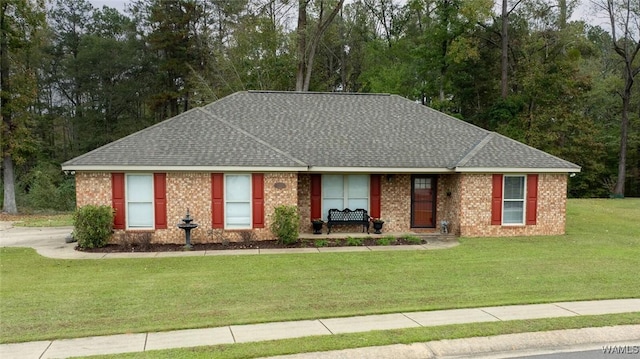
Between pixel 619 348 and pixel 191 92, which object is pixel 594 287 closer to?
pixel 619 348

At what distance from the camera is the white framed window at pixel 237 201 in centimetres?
1452

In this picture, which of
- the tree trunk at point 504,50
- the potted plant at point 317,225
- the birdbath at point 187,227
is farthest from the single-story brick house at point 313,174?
the tree trunk at point 504,50

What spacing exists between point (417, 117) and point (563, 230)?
24.2 ft

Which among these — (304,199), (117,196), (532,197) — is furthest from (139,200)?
(532,197)

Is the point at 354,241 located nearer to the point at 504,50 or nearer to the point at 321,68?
the point at 504,50

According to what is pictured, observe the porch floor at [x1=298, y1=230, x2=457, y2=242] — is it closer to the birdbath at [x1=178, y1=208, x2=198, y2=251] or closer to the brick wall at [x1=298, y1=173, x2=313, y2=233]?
the brick wall at [x1=298, y1=173, x2=313, y2=233]

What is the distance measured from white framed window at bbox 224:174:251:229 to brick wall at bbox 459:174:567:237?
7.34m

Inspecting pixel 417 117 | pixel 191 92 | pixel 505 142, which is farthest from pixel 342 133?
pixel 191 92

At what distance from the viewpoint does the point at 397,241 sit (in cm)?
1473

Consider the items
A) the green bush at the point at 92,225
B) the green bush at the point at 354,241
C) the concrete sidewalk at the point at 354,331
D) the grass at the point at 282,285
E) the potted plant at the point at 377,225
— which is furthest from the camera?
the potted plant at the point at 377,225

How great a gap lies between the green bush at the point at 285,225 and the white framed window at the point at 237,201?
41.8 inches

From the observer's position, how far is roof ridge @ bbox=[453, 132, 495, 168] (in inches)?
609

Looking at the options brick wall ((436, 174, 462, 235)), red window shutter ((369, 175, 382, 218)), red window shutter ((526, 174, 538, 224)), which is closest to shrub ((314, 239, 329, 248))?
red window shutter ((369, 175, 382, 218))

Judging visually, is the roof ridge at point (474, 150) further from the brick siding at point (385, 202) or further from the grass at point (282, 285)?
the grass at point (282, 285)
